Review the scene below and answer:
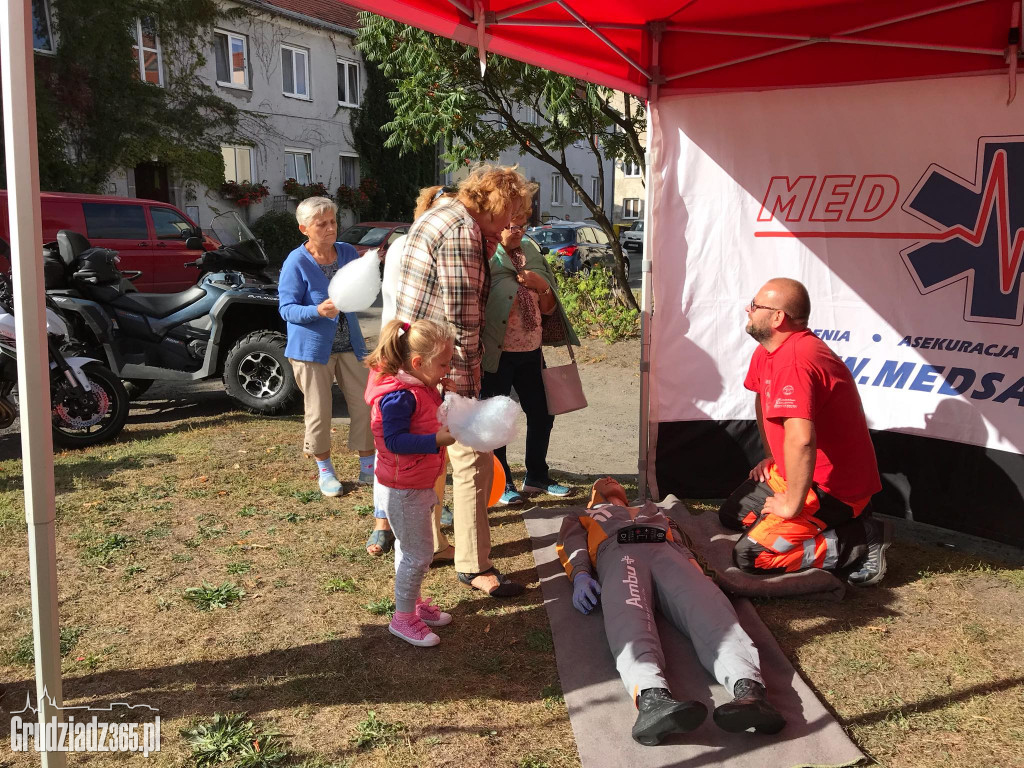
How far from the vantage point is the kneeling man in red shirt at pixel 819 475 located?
399 centimetres

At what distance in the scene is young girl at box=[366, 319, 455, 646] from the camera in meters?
3.17

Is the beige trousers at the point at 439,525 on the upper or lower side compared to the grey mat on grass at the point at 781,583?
upper

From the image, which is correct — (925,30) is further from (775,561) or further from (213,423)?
(213,423)

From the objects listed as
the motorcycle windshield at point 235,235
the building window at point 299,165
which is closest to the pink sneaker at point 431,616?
the motorcycle windshield at point 235,235

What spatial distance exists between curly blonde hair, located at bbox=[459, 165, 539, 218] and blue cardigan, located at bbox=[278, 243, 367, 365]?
1538mm

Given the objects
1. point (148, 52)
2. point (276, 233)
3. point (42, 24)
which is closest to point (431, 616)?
point (42, 24)

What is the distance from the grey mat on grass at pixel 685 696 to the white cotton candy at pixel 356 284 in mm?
1956

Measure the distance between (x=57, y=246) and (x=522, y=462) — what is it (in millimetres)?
4702

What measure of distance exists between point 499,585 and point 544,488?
1.63 m

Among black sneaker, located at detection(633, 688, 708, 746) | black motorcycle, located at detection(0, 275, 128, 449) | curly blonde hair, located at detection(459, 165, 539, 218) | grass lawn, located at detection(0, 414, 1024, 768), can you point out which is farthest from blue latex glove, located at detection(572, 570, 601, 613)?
black motorcycle, located at detection(0, 275, 128, 449)

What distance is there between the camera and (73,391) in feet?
20.8

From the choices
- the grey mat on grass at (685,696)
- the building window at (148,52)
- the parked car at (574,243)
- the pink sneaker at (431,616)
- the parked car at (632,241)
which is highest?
the building window at (148,52)

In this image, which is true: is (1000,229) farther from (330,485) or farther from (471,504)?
(330,485)

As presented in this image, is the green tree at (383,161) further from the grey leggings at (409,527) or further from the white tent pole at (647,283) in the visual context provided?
the grey leggings at (409,527)
